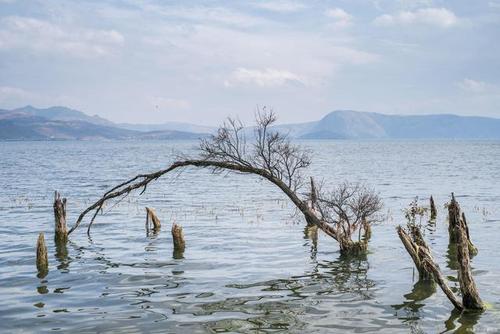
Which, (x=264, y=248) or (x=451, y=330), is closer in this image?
(x=451, y=330)

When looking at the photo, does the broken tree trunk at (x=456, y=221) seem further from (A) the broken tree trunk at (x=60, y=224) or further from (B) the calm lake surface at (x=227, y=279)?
(A) the broken tree trunk at (x=60, y=224)

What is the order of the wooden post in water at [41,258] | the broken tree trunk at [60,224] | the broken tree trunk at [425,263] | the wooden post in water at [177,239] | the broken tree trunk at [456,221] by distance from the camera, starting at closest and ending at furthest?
the broken tree trunk at [425,263] → the broken tree trunk at [456,221] → the wooden post in water at [41,258] → the wooden post in water at [177,239] → the broken tree trunk at [60,224]

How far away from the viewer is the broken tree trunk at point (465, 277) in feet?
48.8

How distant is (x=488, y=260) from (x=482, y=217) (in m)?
13.4

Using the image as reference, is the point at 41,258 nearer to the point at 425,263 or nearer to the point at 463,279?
the point at 425,263

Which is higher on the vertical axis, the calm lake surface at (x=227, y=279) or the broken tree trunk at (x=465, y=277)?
the broken tree trunk at (x=465, y=277)

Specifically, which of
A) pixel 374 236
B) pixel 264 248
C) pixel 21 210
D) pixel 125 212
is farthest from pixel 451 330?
pixel 21 210

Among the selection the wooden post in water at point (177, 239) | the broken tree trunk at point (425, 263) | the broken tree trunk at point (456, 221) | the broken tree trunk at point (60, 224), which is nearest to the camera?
the broken tree trunk at point (425, 263)

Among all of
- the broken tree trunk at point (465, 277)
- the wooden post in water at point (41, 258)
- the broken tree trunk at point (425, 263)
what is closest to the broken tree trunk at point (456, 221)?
the broken tree trunk at point (465, 277)

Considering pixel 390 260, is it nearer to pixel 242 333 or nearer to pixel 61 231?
pixel 242 333

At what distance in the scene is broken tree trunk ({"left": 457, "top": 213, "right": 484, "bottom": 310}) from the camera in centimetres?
1488

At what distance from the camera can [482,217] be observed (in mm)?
34719

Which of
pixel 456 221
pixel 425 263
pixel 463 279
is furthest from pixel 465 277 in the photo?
pixel 456 221

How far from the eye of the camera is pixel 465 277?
49.1 ft
